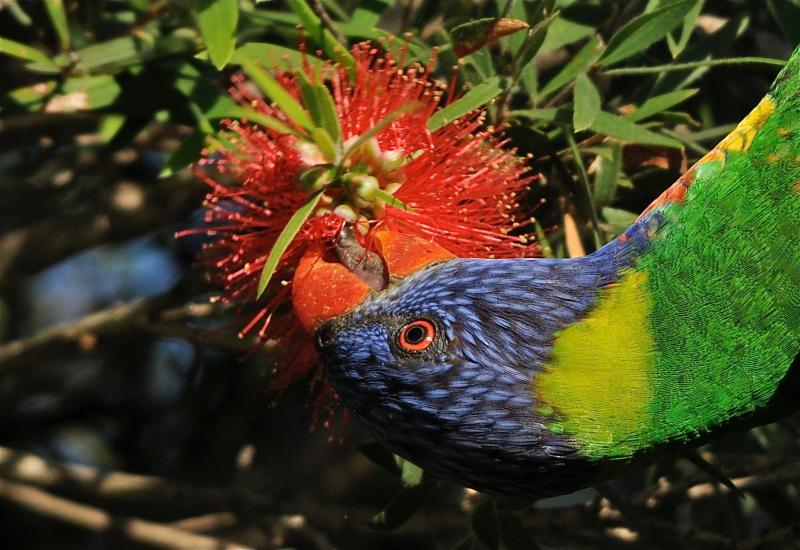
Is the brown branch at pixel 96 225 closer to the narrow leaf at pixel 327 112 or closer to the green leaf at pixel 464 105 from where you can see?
the green leaf at pixel 464 105

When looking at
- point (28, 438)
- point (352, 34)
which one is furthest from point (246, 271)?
point (28, 438)

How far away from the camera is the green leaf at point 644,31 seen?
251 centimetres

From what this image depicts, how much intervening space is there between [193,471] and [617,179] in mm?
2384

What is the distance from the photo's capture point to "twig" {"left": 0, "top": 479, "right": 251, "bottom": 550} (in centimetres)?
330

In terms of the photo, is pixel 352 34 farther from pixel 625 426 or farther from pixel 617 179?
pixel 625 426

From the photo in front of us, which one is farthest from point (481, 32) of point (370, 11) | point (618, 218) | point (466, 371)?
point (466, 371)

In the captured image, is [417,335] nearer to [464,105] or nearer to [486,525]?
[464,105]

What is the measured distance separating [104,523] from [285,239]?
1768mm

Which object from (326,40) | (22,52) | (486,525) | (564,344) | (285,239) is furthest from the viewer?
(486,525)

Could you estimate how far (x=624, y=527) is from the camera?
3.07m

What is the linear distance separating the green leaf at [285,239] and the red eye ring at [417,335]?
28 centimetres

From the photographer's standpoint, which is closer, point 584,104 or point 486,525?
point 584,104

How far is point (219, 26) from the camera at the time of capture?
2301 mm

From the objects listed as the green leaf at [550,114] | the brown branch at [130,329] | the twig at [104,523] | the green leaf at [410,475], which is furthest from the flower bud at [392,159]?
the twig at [104,523]
